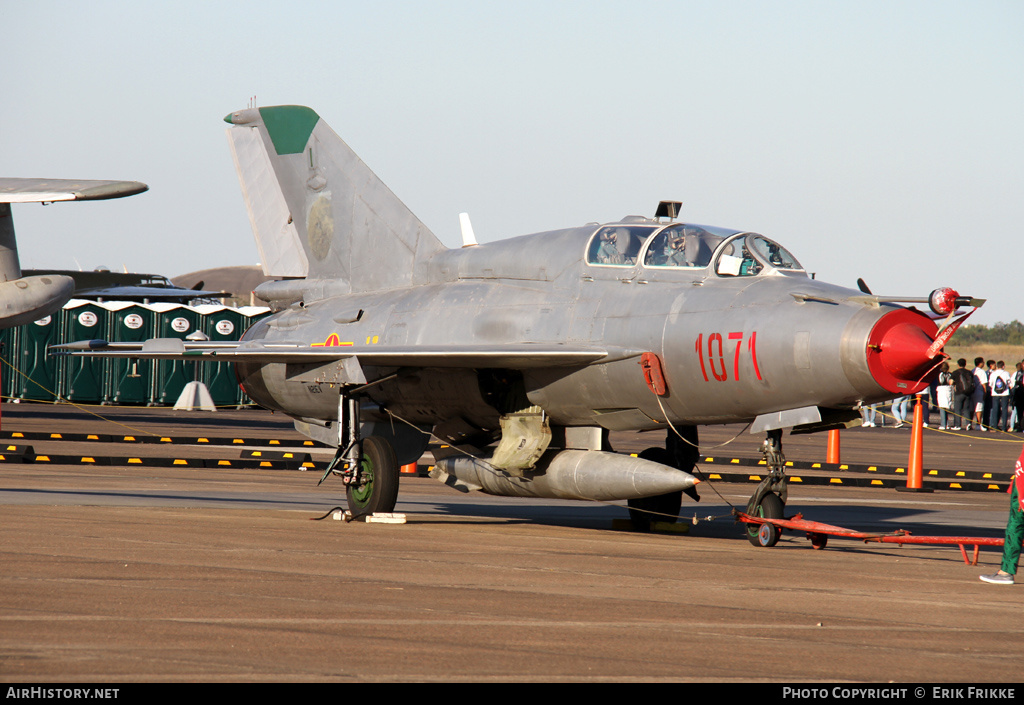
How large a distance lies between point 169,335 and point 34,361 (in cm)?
397

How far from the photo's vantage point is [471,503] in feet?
51.2

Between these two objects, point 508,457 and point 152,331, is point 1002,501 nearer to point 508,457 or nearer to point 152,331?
point 508,457

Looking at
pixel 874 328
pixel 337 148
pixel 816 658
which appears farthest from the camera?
pixel 337 148

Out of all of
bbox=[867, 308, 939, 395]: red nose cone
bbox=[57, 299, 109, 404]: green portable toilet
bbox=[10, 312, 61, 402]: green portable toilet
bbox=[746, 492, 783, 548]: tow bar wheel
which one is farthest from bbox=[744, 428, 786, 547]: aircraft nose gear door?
bbox=[57, 299, 109, 404]: green portable toilet

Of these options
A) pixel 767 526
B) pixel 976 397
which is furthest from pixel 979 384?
pixel 767 526

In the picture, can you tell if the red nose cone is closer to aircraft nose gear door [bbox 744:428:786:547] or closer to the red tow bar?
the red tow bar

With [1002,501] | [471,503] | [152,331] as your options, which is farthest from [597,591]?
[152,331]

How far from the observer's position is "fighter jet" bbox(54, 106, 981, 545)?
31.7 ft

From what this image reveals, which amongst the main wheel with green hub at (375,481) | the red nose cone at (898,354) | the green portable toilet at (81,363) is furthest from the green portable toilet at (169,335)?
the red nose cone at (898,354)

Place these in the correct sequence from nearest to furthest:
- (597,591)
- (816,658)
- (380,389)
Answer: (816,658)
(597,591)
(380,389)

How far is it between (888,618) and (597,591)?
176 cm

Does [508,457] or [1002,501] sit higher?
[508,457]

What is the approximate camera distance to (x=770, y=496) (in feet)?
34.4

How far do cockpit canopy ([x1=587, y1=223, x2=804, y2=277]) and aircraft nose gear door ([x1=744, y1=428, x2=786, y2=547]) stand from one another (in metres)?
1.47
